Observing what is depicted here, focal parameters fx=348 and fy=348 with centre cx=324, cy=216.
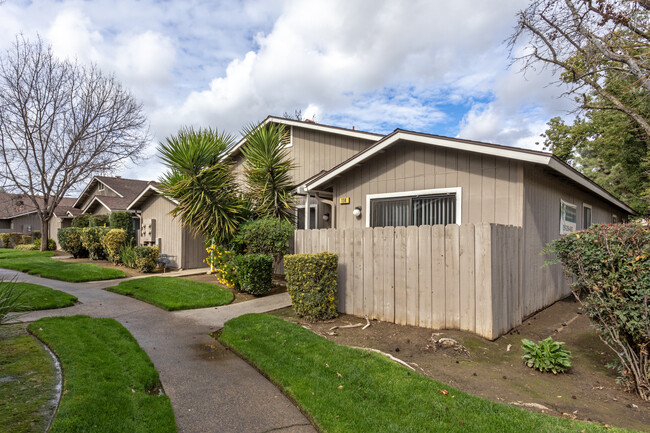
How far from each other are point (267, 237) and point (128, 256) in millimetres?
7944

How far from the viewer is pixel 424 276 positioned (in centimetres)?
579

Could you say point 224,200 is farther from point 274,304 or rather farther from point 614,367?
point 614,367

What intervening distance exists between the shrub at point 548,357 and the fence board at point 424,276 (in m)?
1.57

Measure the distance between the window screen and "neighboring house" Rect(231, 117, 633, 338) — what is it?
2cm

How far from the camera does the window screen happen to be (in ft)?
24.4

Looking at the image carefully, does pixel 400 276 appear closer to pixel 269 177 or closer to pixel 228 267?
pixel 228 267

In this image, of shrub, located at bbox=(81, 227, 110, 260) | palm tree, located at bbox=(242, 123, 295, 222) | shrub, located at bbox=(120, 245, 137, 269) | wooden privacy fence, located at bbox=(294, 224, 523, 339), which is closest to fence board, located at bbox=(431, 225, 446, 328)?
wooden privacy fence, located at bbox=(294, 224, 523, 339)

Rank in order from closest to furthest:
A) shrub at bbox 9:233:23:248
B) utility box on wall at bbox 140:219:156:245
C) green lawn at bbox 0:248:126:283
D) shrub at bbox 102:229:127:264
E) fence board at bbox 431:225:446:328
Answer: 1. fence board at bbox 431:225:446:328
2. green lawn at bbox 0:248:126:283
3. shrub at bbox 102:229:127:264
4. utility box on wall at bbox 140:219:156:245
5. shrub at bbox 9:233:23:248

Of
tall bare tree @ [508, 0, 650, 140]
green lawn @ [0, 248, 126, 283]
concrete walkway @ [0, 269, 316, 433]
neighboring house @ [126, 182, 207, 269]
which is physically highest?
tall bare tree @ [508, 0, 650, 140]

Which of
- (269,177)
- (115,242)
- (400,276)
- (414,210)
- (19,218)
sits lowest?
(400,276)

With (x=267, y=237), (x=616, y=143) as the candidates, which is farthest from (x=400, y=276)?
(x=616, y=143)

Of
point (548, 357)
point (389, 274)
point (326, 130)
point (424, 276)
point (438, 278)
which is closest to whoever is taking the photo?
point (548, 357)

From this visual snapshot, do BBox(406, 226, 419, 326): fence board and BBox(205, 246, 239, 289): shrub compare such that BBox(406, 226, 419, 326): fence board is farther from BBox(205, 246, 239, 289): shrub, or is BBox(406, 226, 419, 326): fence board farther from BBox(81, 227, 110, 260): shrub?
BBox(81, 227, 110, 260): shrub

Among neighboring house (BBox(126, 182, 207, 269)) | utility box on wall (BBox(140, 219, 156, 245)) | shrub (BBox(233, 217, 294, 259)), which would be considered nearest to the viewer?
shrub (BBox(233, 217, 294, 259))
